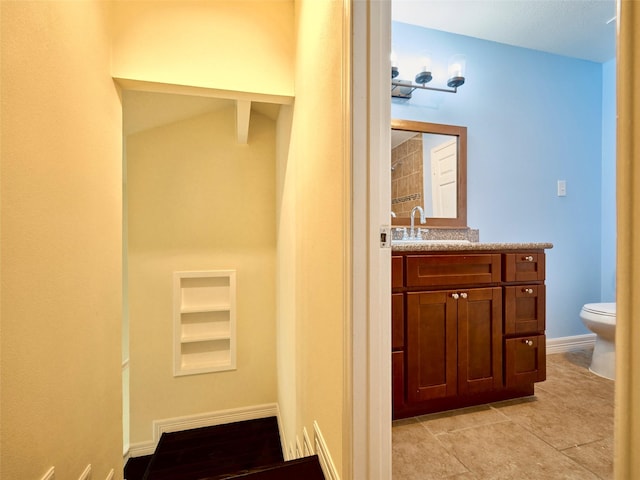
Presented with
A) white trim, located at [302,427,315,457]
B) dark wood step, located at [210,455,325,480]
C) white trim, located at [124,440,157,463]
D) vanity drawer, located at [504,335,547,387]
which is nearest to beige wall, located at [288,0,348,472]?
white trim, located at [302,427,315,457]

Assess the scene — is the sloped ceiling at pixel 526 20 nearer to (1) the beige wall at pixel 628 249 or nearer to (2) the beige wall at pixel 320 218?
(2) the beige wall at pixel 320 218

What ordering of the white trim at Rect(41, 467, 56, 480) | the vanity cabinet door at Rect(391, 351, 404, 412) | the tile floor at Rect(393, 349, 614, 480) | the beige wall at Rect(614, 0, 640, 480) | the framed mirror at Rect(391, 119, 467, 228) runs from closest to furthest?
the beige wall at Rect(614, 0, 640, 480)
the white trim at Rect(41, 467, 56, 480)
the tile floor at Rect(393, 349, 614, 480)
the vanity cabinet door at Rect(391, 351, 404, 412)
the framed mirror at Rect(391, 119, 467, 228)

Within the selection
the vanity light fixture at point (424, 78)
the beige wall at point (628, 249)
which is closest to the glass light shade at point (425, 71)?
the vanity light fixture at point (424, 78)

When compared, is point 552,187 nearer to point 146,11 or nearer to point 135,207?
point 146,11

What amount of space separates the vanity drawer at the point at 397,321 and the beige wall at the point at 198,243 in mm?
1386

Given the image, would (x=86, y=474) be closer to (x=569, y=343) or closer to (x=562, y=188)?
(x=569, y=343)

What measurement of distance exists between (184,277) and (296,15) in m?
2.04

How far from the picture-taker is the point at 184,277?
7.69ft

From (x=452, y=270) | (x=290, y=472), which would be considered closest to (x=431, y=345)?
(x=452, y=270)

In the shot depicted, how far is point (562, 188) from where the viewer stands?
240 centimetres

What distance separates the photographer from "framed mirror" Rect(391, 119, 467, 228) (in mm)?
2082

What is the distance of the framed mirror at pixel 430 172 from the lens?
6.83 feet

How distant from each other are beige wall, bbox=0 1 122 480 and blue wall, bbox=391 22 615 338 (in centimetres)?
183

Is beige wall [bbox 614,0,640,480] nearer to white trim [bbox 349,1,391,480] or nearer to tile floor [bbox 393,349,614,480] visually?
white trim [bbox 349,1,391,480]
